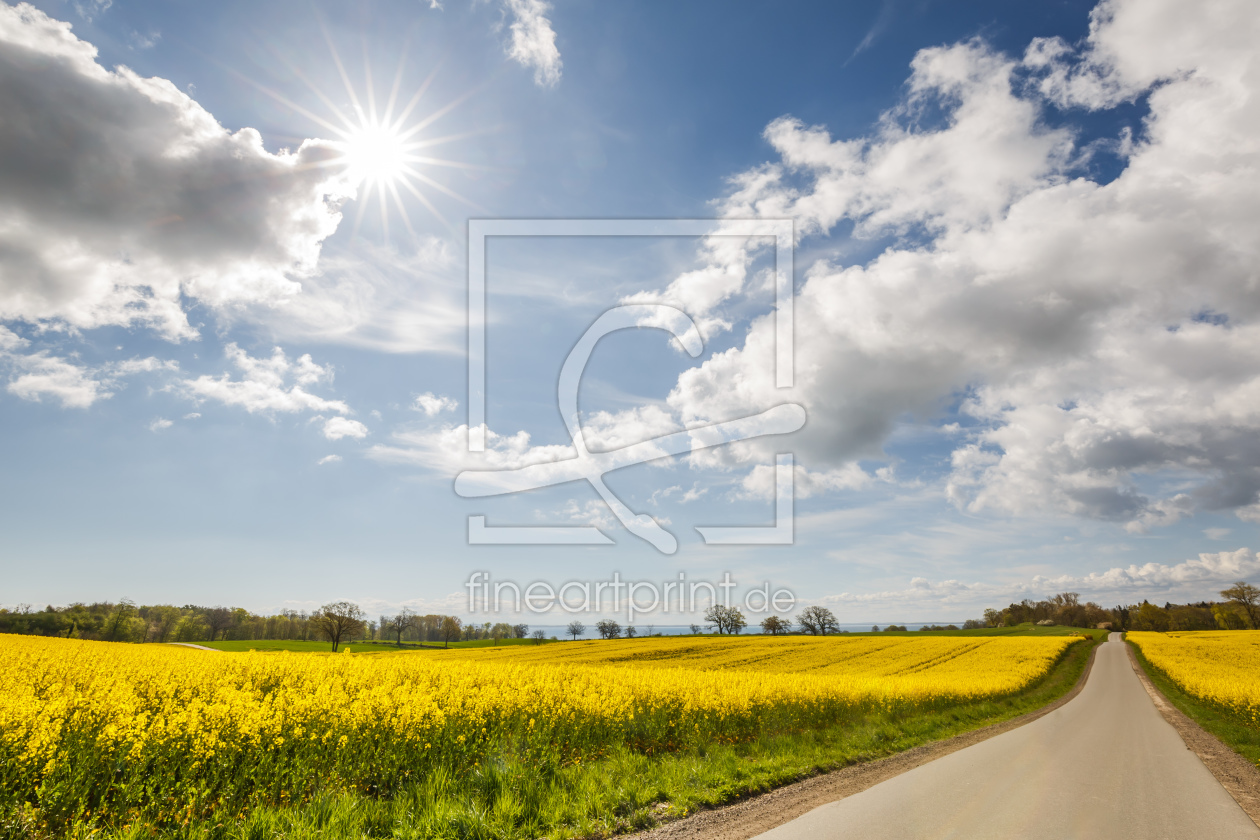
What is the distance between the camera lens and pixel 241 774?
684 centimetres

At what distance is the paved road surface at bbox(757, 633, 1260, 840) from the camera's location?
737 centimetres

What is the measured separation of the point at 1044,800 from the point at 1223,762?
10223mm

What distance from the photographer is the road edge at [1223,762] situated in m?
10.4

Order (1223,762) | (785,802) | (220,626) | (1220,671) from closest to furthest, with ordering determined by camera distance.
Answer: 1. (785,802)
2. (1223,762)
3. (1220,671)
4. (220,626)

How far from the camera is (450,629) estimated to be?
117m

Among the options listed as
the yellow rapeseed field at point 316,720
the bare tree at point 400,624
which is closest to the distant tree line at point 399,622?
the bare tree at point 400,624

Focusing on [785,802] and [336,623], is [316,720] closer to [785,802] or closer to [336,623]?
[785,802]

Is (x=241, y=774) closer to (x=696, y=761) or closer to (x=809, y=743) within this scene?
(x=696, y=761)

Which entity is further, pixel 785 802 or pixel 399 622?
A: pixel 399 622

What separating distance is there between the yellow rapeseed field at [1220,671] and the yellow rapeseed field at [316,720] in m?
15.5

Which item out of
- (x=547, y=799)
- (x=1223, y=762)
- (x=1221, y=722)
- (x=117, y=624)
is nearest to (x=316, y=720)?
(x=547, y=799)

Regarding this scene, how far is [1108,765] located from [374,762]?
14871 millimetres

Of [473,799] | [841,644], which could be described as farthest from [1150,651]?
[473,799]

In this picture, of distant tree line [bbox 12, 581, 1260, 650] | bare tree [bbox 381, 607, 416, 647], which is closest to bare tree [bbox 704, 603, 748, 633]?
distant tree line [bbox 12, 581, 1260, 650]
